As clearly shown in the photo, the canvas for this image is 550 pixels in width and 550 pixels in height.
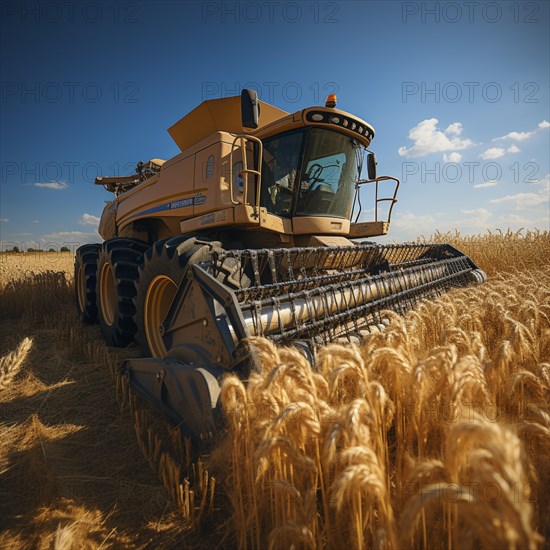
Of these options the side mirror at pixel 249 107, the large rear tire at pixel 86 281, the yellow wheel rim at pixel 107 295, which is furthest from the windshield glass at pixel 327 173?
the large rear tire at pixel 86 281

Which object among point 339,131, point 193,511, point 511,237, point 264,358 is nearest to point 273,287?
point 264,358

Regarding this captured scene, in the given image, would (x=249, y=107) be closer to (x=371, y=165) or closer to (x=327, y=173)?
(x=327, y=173)

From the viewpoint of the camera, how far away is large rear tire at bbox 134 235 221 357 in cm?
261

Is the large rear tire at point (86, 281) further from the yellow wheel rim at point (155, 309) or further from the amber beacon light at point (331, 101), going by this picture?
the amber beacon light at point (331, 101)

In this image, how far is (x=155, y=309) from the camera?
3.24 metres

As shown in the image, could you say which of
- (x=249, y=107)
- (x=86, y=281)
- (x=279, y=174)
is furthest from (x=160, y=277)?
(x=86, y=281)

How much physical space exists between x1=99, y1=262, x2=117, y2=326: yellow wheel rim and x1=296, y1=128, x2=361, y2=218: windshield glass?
3.06 metres

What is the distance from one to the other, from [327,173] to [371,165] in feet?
3.44

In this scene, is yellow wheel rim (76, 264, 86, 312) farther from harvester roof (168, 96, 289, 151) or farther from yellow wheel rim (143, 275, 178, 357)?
yellow wheel rim (143, 275, 178, 357)

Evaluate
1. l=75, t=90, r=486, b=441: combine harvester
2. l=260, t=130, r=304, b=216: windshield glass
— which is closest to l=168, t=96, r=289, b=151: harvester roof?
l=75, t=90, r=486, b=441: combine harvester

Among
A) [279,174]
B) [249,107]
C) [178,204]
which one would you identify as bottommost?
[178,204]

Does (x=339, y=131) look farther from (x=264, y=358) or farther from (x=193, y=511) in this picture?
(x=193, y=511)

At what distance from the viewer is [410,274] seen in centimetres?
377

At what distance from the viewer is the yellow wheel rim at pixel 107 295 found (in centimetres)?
490
